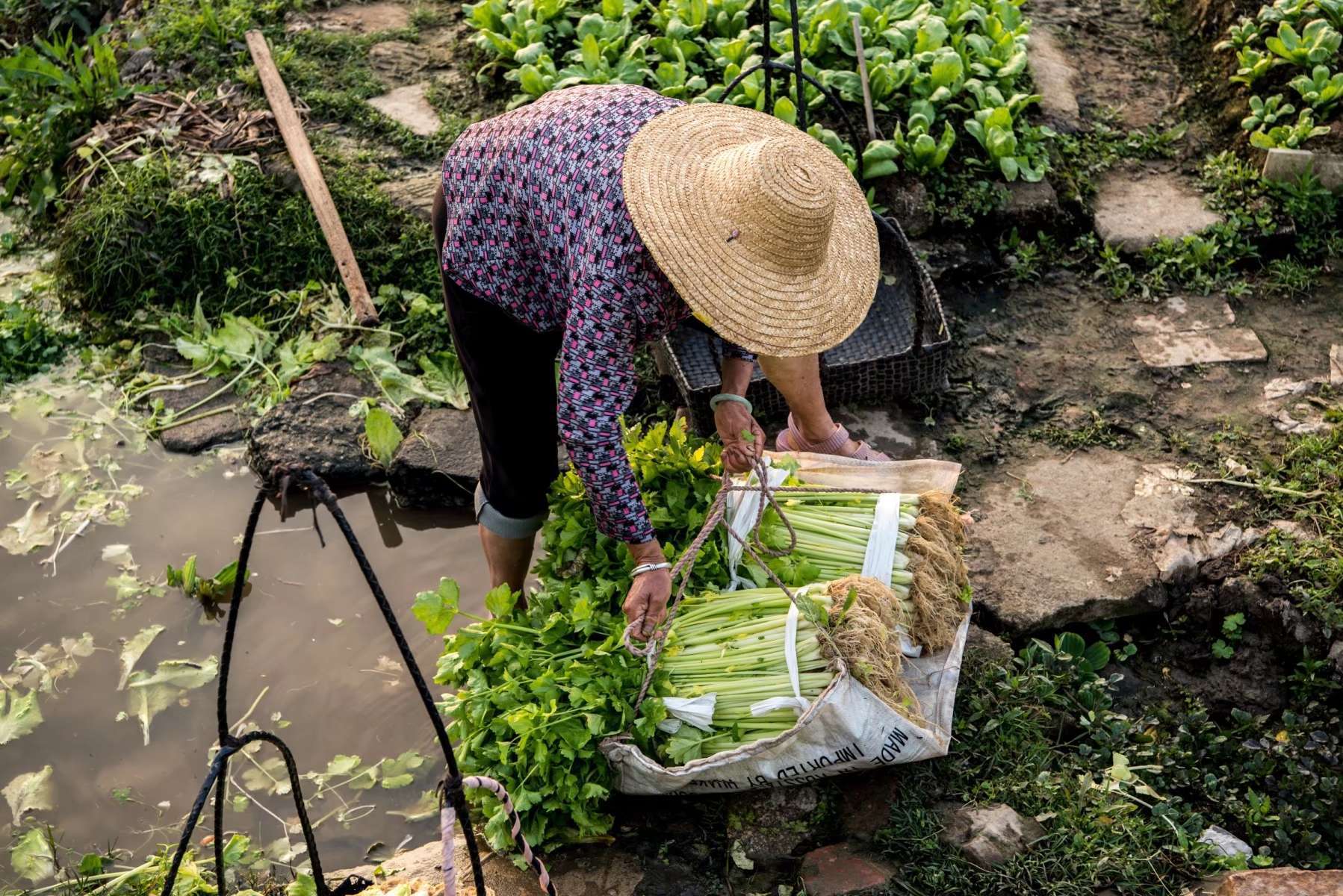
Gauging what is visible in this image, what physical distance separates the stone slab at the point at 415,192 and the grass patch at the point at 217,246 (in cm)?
6

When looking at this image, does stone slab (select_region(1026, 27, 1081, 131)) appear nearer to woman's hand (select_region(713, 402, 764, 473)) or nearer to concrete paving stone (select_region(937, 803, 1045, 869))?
woman's hand (select_region(713, 402, 764, 473))

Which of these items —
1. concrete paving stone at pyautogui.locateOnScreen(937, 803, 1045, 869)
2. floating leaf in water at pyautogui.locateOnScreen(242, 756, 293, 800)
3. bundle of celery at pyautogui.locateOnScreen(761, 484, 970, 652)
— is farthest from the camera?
floating leaf in water at pyautogui.locateOnScreen(242, 756, 293, 800)

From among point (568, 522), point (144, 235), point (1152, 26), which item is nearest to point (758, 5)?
point (1152, 26)

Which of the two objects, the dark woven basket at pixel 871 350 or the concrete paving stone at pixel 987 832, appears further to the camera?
the dark woven basket at pixel 871 350

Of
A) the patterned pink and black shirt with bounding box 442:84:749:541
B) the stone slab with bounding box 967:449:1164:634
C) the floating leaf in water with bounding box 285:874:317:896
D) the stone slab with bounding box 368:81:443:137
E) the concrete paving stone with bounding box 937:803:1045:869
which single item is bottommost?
the floating leaf in water with bounding box 285:874:317:896

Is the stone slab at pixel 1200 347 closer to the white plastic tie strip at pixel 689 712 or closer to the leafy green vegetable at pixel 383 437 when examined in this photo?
the white plastic tie strip at pixel 689 712

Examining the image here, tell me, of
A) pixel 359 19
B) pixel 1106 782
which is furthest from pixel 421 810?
pixel 359 19

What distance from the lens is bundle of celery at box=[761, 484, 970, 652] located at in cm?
274

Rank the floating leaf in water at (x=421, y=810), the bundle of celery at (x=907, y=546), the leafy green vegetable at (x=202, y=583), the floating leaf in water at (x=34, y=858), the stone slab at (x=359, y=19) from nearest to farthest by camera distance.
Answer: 1. the bundle of celery at (x=907, y=546)
2. the floating leaf in water at (x=34, y=858)
3. the floating leaf in water at (x=421, y=810)
4. the leafy green vegetable at (x=202, y=583)
5. the stone slab at (x=359, y=19)

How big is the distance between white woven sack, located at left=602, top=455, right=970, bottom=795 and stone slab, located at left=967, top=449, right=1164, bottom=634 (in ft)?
2.27

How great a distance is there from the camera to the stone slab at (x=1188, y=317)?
4281 millimetres

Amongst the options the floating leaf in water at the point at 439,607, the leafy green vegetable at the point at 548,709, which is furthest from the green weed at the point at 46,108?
the leafy green vegetable at the point at 548,709

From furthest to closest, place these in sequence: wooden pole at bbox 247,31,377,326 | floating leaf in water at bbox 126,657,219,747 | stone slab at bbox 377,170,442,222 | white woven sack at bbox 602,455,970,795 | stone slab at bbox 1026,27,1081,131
→ stone slab at bbox 1026,27,1081,131 < stone slab at bbox 377,170,442,222 < wooden pole at bbox 247,31,377,326 < floating leaf in water at bbox 126,657,219,747 < white woven sack at bbox 602,455,970,795

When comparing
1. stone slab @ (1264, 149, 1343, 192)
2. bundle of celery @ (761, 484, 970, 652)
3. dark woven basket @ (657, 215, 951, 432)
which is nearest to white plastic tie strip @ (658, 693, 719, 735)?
bundle of celery @ (761, 484, 970, 652)
